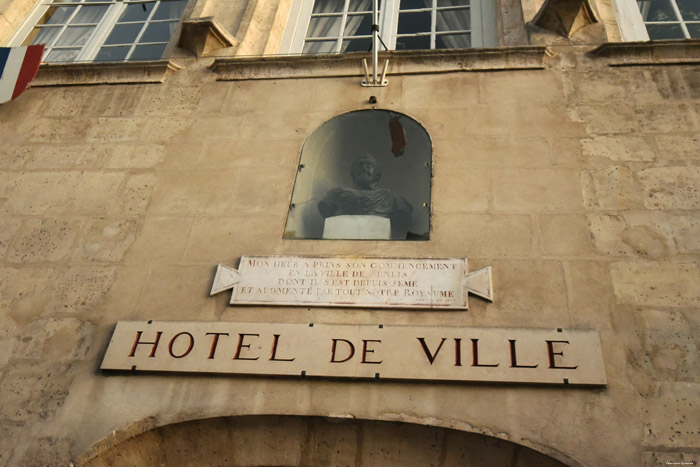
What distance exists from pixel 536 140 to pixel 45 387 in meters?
4.16

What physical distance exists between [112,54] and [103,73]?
5.15 ft

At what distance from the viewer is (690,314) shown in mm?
4113

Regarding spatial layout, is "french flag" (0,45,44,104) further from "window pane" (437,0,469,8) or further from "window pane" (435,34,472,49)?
"window pane" (437,0,469,8)

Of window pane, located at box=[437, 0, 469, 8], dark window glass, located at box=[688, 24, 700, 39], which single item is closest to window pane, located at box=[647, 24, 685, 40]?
dark window glass, located at box=[688, 24, 700, 39]

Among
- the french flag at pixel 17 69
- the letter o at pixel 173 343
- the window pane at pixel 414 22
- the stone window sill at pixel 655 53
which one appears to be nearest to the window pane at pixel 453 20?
the window pane at pixel 414 22

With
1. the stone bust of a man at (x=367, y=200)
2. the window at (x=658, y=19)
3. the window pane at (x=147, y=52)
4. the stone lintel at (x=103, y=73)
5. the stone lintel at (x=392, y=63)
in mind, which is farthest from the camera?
the window pane at (x=147, y=52)

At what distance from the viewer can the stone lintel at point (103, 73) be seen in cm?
645

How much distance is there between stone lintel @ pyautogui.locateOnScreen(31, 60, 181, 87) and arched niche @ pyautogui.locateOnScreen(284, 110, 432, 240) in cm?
195

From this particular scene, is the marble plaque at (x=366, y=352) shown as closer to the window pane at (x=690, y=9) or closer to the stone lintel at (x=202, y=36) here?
the stone lintel at (x=202, y=36)

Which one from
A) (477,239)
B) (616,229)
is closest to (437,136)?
(477,239)

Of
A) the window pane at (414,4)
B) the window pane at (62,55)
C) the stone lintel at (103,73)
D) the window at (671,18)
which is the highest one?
the window pane at (414,4)

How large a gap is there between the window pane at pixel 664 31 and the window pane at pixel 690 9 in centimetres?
29

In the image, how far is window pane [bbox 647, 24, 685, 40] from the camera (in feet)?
22.8

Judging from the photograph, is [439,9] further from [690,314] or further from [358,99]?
[690,314]
